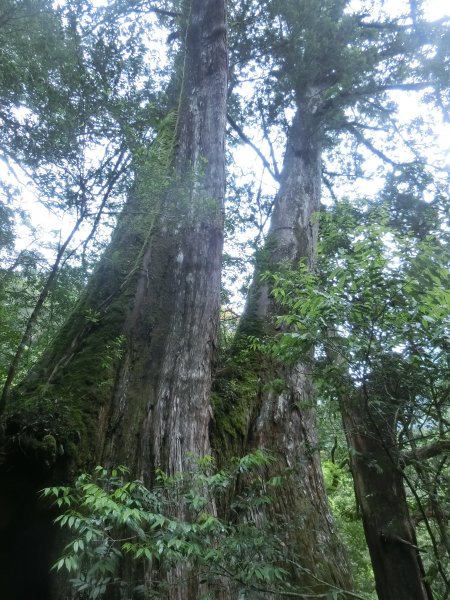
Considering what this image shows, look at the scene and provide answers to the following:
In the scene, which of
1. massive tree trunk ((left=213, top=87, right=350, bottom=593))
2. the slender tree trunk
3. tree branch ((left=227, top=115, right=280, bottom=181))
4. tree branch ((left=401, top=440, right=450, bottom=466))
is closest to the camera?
tree branch ((left=401, top=440, right=450, bottom=466))

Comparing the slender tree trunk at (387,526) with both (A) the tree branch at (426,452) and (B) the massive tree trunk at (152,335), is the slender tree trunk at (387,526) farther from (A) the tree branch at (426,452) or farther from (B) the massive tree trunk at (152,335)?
(B) the massive tree trunk at (152,335)

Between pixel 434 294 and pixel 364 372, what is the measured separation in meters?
0.65

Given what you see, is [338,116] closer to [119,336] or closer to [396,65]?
[396,65]

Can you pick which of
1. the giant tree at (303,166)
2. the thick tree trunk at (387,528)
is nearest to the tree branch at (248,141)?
the giant tree at (303,166)

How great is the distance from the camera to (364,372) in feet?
8.64

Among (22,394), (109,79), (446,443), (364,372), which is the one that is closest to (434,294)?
(364,372)

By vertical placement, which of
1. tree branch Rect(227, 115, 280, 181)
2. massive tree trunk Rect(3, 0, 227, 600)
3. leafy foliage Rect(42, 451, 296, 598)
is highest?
tree branch Rect(227, 115, 280, 181)

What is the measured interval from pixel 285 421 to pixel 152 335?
68.0 inches

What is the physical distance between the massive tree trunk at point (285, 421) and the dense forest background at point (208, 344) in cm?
3

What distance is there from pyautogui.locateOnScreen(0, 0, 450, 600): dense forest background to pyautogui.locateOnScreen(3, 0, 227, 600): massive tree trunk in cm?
2

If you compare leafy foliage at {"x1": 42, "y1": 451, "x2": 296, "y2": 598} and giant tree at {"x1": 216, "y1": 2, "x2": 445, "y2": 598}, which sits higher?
giant tree at {"x1": 216, "y1": 2, "x2": 445, "y2": 598}

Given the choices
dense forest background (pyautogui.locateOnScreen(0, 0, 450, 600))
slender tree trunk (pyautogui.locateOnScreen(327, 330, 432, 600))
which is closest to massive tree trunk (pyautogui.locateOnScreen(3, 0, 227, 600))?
dense forest background (pyautogui.locateOnScreen(0, 0, 450, 600))

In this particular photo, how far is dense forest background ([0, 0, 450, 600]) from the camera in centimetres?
252

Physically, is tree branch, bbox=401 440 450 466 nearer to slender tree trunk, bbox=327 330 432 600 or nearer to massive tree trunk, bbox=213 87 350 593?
slender tree trunk, bbox=327 330 432 600
